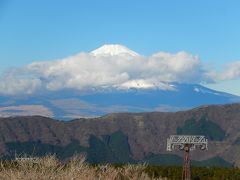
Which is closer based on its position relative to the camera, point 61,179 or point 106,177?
point 61,179

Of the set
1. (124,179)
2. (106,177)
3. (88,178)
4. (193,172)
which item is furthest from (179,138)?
(88,178)

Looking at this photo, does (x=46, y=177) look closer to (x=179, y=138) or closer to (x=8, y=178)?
(x=8, y=178)

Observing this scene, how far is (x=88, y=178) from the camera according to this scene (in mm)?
43938

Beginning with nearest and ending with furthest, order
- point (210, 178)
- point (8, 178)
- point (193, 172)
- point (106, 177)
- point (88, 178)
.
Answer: point (8, 178), point (88, 178), point (106, 177), point (210, 178), point (193, 172)

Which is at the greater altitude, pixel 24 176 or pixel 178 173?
pixel 24 176

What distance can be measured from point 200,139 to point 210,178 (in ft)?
122

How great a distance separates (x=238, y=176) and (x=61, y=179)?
120m

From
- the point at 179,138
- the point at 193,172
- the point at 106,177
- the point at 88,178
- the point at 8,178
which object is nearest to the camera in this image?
the point at 8,178

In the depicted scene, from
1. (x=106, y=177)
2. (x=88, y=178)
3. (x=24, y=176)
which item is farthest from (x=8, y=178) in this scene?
(x=106, y=177)

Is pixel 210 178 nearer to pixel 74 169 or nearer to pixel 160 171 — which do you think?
pixel 160 171

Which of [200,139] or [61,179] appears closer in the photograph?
[61,179]

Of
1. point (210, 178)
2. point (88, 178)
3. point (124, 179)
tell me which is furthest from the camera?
point (210, 178)

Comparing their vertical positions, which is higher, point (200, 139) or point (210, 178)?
point (200, 139)

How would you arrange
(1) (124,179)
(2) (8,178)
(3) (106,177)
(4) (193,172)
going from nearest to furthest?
1. (2) (8,178)
2. (3) (106,177)
3. (1) (124,179)
4. (4) (193,172)
